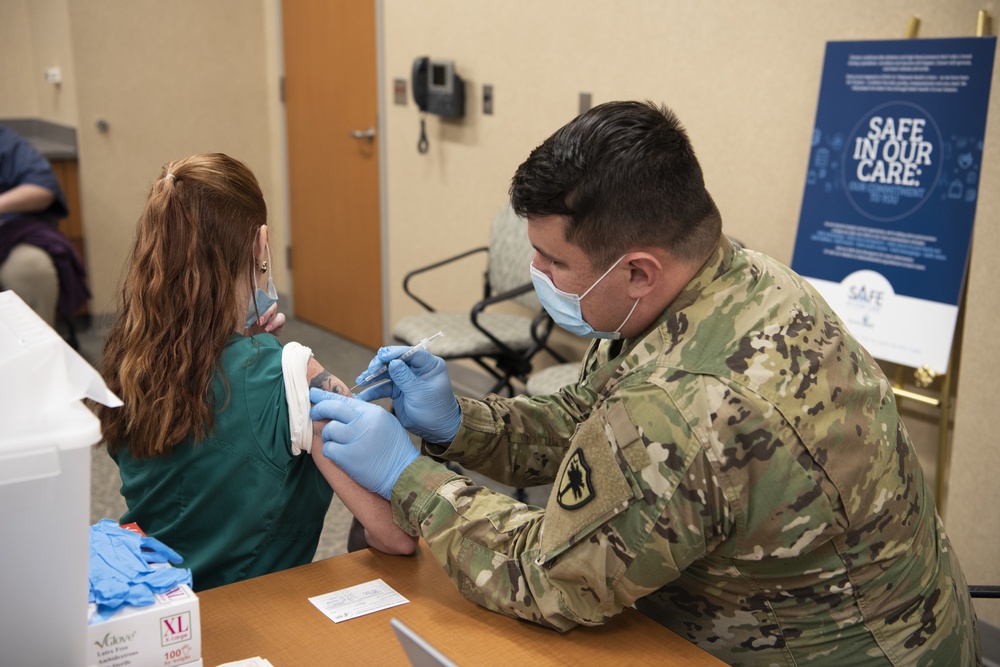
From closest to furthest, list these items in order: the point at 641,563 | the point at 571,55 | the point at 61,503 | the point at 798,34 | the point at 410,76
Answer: the point at 61,503 < the point at 641,563 < the point at 798,34 < the point at 571,55 < the point at 410,76

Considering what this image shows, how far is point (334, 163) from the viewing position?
15.8 feet

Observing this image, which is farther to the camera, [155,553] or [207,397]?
[207,397]

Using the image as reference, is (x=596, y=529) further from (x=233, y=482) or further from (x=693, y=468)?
(x=233, y=482)

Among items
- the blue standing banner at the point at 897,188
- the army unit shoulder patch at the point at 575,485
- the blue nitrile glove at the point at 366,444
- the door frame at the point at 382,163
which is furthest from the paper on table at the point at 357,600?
the door frame at the point at 382,163

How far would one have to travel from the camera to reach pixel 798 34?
104 inches

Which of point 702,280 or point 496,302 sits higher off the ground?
point 702,280

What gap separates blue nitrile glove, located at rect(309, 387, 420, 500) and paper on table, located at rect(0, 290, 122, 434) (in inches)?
22.1

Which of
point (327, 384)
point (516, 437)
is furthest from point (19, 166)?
point (516, 437)

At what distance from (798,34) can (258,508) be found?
205 centimetres

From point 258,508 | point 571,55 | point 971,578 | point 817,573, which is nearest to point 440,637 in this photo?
point 258,508

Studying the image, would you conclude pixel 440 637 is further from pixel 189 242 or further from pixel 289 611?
pixel 189 242

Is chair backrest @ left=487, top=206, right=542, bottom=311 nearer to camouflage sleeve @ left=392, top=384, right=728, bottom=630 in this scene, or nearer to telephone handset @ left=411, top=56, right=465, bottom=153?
telephone handset @ left=411, top=56, right=465, bottom=153

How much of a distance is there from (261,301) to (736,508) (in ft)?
2.57

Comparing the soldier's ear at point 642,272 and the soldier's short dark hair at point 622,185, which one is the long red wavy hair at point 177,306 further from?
the soldier's ear at point 642,272
